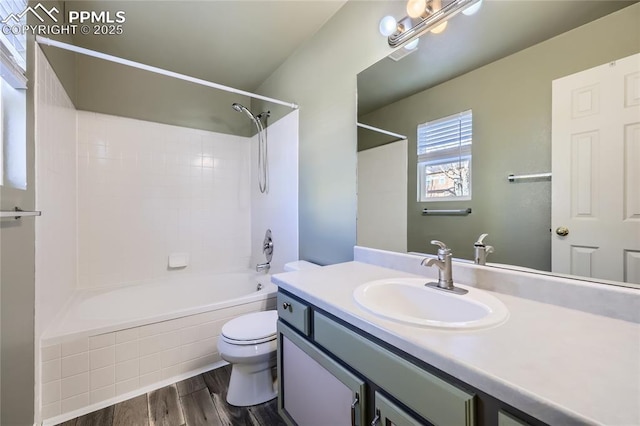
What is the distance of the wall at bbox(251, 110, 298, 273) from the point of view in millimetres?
2246

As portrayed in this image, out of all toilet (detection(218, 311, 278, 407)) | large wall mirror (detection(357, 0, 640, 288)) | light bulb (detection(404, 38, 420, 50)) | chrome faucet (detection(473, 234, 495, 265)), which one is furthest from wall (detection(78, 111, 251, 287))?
chrome faucet (detection(473, 234, 495, 265))

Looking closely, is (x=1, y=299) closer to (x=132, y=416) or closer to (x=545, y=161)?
(x=132, y=416)

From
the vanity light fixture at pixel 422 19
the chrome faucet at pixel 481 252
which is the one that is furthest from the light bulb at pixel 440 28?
the chrome faucet at pixel 481 252

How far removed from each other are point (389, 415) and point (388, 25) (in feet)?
5.76

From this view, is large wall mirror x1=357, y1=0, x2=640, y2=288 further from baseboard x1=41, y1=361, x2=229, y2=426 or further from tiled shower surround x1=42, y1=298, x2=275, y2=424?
baseboard x1=41, y1=361, x2=229, y2=426

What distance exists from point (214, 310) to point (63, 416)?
2.91 feet

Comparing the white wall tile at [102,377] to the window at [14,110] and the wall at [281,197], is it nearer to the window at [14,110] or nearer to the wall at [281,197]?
the window at [14,110]

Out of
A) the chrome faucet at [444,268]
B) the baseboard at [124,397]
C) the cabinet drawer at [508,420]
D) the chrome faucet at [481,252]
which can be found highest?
the chrome faucet at [481,252]

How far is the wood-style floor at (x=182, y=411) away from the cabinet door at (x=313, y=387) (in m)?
0.32

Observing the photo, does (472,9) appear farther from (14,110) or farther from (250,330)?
(14,110)

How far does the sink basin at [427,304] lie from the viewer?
727mm

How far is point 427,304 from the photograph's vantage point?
3.35 feet

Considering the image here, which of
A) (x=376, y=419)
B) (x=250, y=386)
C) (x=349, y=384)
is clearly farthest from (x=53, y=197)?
(x=376, y=419)

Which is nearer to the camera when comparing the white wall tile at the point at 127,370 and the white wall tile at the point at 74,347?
the white wall tile at the point at 74,347
